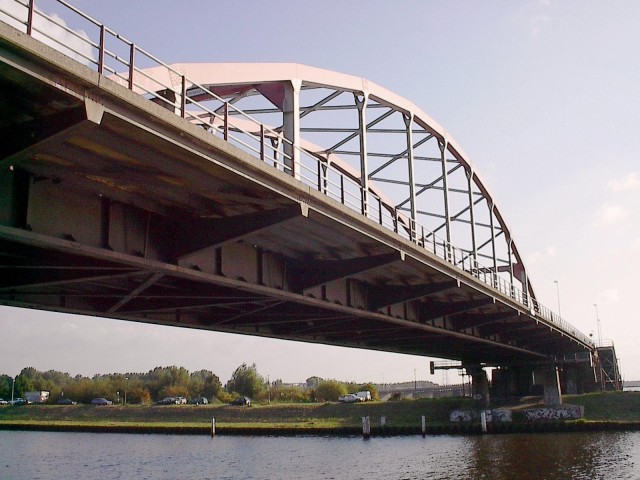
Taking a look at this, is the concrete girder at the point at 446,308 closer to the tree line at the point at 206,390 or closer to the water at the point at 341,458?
the water at the point at 341,458

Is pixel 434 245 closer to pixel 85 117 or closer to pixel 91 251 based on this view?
pixel 91 251

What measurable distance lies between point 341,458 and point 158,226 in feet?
109

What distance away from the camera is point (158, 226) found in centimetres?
1995

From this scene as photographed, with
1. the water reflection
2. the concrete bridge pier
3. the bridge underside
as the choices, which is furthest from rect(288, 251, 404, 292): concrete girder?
the concrete bridge pier

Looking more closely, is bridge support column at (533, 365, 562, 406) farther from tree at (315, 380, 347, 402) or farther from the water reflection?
tree at (315, 380, 347, 402)

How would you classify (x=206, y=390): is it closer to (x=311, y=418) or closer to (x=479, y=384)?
(x=311, y=418)

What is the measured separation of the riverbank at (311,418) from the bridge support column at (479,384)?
5.61 feet

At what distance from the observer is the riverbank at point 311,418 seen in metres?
67.6

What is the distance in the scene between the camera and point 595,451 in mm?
47031

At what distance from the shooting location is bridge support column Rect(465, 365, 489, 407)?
76.8 m

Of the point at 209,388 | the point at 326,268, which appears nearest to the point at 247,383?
the point at 209,388

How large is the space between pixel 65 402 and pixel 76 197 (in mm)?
115351

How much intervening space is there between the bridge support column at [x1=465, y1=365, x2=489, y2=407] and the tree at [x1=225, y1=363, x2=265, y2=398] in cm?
6645

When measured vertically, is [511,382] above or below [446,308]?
below
